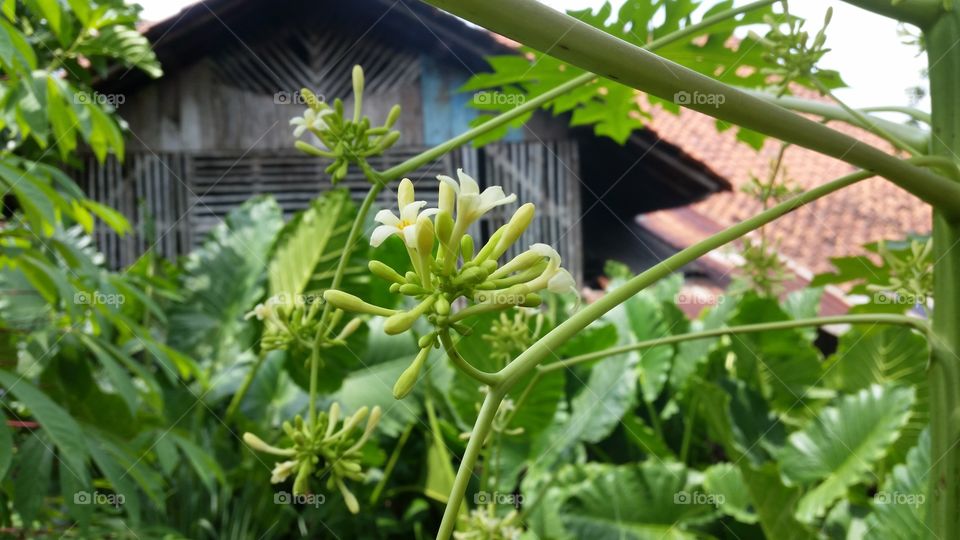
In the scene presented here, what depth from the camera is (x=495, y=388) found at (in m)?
0.44

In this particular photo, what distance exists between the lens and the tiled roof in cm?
625

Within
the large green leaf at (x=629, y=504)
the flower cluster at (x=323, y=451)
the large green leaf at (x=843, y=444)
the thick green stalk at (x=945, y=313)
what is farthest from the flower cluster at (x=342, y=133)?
the large green leaf at (x=629, y=504)

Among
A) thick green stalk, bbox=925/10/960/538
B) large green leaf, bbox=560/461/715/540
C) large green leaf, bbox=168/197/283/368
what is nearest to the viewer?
thick green stalk, bbox=925/10/960/538

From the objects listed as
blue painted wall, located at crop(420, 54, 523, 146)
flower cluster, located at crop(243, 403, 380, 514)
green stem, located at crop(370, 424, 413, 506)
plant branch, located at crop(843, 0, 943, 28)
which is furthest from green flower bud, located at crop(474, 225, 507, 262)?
blue painted wall, located at crop(420, 54, 523, 146)

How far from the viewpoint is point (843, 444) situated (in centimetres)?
217

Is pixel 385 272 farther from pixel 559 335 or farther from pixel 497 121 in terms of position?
pixel 497 121

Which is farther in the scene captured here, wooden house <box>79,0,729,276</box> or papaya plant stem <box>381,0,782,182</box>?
wooden house <box>79,0,729,276</box>

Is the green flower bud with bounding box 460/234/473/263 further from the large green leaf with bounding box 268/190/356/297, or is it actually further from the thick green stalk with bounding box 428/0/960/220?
the large green leaf with bounding box 268/190/356/297

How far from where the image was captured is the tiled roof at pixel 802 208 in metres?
6.25

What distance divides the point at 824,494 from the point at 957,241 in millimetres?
1790

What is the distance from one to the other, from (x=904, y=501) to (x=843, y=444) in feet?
3.16

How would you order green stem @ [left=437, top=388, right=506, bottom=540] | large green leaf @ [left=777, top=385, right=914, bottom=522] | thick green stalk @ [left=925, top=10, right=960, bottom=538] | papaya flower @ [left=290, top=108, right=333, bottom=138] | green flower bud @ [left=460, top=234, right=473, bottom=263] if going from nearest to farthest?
green stem @ [left=437, top=388, right=506, bottom=540], green flower bud @ [left=460, top=234, right=473, bottom=263], thick green stalk @ [left=925, top=10, right=960, bottom=538], papaya flower @ [left=290, top=108, right=333, bottom=138], large green leaf @ [left=777, top=385, right=914, bottom=522]

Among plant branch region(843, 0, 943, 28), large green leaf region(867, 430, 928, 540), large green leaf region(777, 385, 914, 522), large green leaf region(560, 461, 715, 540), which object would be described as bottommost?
large green leaf region(560, 461, 715, 540)

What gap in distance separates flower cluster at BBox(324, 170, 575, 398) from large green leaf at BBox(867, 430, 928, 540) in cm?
82
